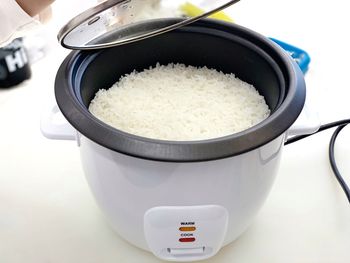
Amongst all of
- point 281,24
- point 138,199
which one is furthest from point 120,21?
point 281,24

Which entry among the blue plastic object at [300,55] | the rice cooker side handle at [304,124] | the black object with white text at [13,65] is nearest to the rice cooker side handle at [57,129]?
the rice cooker side handle at [304,124]

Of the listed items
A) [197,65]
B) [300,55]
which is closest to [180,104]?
[197,65]

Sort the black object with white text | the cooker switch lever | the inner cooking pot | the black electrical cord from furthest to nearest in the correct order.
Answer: the black object with white text, the black electrical cord, the cooker switch lever, the inner cooking pot

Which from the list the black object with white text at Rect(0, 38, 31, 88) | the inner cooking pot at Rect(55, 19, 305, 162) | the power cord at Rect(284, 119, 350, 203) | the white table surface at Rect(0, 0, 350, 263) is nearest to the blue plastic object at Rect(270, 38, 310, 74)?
the white table surface at Rect(0, 0, 350, 263)

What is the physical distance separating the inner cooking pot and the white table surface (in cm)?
19

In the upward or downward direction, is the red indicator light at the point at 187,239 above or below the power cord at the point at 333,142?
above

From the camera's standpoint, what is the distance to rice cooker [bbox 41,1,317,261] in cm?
46

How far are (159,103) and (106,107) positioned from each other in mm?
85

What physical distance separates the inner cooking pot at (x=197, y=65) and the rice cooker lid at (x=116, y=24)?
0.04 metres

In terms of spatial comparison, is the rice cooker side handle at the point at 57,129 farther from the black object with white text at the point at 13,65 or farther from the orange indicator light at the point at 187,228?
the black object with white text at the point at 13,65

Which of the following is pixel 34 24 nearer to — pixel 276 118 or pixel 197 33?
pixel 197 33

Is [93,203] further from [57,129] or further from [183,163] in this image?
[183,163]

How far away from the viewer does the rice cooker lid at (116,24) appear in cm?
54

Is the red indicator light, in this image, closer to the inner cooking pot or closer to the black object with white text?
the inner cooking pot
